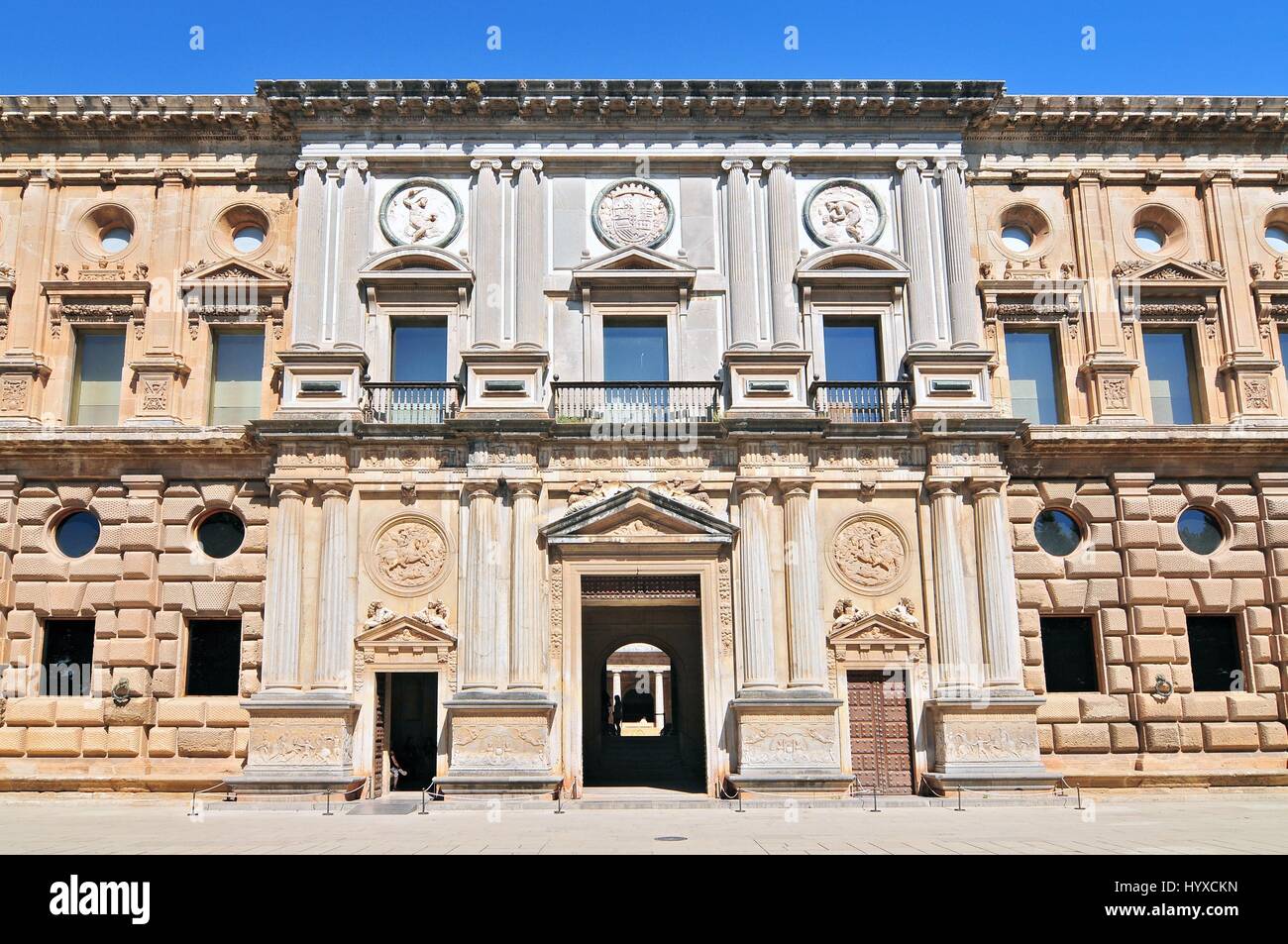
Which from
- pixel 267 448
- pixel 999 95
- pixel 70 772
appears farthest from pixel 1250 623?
pixel 70 772

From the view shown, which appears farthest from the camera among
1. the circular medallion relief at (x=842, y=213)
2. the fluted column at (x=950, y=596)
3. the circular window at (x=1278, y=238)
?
the circular window at (x=1278, y=238)

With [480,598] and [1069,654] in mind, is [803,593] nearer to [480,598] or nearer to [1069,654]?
[1069,654]

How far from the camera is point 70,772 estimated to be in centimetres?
2309

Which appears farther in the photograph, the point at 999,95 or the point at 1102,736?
the point at 999,95

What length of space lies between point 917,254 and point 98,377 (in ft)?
63.0

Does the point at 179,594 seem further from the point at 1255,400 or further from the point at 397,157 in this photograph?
the point at 1255,400

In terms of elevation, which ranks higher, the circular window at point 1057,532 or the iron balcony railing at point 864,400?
the iron balcony railing at point 864,400

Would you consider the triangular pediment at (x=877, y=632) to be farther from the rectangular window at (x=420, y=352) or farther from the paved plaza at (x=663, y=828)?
the rectangular window at (x=420, y=352)

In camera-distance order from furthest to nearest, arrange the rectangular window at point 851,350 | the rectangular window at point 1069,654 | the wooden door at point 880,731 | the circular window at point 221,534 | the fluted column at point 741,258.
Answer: the rectangular window at point 851,350 → the fluted column at point 741,258 → the circular window at point 221,534 → the rectangular window at point 1069,654 → the wooden door at point 880,731

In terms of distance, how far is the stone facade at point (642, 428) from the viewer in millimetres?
22844

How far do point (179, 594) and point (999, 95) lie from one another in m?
21.5

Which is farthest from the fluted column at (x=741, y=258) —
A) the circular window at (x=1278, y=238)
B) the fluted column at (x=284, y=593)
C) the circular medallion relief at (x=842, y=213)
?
the circular window at (x=1278, y=238)

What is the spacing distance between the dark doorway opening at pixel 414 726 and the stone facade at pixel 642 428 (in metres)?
0.44

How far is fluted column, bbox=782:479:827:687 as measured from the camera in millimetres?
22641
